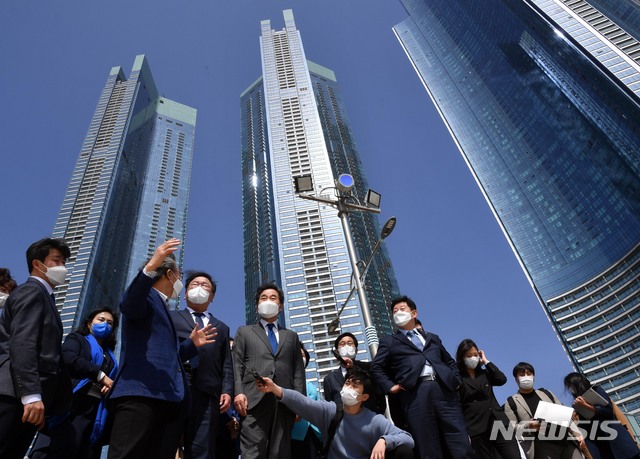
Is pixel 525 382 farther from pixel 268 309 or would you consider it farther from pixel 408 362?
pixel 268 309

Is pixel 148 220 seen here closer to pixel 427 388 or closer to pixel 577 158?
pixel 577 158

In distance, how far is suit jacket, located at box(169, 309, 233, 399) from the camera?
3598mm

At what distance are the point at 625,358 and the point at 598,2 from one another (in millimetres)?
57966

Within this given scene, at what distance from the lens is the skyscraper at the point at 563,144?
58.0m

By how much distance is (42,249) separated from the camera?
320 cm

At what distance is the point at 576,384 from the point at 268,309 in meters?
4.16

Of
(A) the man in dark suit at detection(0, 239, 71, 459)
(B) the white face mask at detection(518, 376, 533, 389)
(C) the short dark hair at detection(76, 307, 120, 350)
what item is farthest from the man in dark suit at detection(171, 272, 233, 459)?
(B) the white face mask at detection(518, 376, 533, 389)

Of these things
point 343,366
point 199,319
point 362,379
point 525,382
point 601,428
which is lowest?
point 601,428

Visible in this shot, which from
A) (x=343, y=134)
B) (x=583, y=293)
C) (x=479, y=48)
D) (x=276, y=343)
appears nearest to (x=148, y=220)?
(x=343, y=134)

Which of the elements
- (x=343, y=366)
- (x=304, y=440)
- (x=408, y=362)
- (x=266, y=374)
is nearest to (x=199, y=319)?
(x=266, y=374)

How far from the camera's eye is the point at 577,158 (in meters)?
74.8

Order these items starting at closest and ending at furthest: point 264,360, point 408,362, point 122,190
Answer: point 264,360 < point 408,362 < point 122,190

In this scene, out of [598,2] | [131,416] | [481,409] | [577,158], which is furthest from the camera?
[577,158]

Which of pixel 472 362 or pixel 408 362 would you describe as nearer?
pixel 408 362
